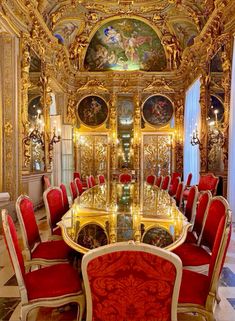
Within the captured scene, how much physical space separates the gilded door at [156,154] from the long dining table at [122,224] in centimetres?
898

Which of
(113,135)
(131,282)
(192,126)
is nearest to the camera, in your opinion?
(131,282)

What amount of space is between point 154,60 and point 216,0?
5.81 meters

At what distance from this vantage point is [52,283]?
2297 mm

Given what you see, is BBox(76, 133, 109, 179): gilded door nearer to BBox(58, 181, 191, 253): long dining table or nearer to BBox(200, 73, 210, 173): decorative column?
BBox(200, 73, 210, 173): decorative column

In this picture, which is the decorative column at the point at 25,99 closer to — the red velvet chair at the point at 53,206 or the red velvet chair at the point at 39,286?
the red velvet chair at the point at 53,206

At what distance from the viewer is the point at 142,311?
146 cm

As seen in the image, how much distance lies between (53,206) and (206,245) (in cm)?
199

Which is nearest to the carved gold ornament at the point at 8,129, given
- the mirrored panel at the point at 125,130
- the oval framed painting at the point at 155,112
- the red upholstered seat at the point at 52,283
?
the red upholstered seat at the point at 52,283

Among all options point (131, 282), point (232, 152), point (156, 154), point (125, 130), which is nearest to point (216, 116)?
point (232, 152)

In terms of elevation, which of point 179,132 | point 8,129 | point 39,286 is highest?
point 179,132

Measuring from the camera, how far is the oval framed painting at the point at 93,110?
13.1 meters

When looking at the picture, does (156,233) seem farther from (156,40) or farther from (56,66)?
(156,40)

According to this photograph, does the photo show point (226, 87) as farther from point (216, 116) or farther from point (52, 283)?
point (52, 283)

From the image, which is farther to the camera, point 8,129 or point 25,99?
point 25,99
